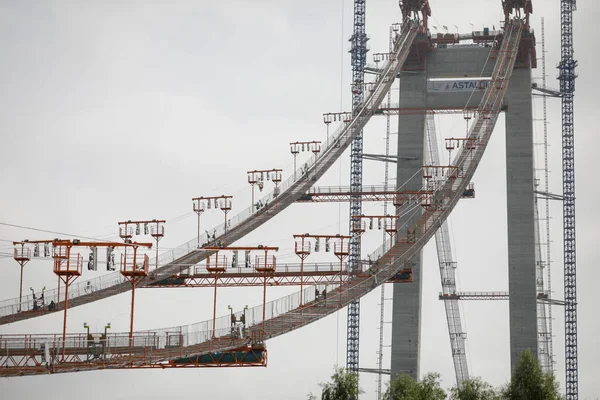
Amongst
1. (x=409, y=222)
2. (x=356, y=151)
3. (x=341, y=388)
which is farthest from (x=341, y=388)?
(x=356, y=151)

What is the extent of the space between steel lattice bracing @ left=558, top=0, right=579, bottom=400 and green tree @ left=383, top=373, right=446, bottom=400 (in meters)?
46.4

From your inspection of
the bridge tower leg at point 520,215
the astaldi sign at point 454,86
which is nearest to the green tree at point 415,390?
the bridge tower leg at point 520,215

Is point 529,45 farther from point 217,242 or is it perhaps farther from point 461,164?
point 217,242

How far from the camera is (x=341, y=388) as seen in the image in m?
119

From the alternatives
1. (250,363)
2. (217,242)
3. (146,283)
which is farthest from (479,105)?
(250,363)

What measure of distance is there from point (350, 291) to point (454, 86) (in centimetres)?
3581

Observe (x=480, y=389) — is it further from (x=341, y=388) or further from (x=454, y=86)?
(x=454, y=86)

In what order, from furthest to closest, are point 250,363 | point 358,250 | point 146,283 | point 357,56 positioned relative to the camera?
point 357,56 < point 358,250 < point 146,283 < point 250,363

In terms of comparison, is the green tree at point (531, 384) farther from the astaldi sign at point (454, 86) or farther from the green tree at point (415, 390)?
the astaldi sign at point (454, 86)

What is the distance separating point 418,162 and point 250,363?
47935 millimetres

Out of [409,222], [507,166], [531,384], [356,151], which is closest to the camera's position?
[531,384]

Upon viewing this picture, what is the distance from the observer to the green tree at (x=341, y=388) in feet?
390

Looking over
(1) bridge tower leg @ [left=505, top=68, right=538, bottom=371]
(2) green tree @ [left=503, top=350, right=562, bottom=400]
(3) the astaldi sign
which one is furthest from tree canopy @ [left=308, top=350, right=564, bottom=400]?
(3) the astaldi sign

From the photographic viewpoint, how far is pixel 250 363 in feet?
335
